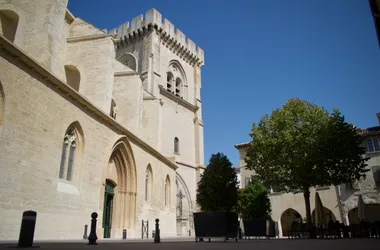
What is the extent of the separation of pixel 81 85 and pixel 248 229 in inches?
446

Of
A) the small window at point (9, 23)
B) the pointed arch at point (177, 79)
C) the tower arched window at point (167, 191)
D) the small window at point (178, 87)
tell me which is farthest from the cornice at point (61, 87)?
the small window at point (178, 87)

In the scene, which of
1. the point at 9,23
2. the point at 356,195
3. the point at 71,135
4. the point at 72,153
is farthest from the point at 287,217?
the point at 9,23

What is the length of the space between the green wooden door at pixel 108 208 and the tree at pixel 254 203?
55.9 ft

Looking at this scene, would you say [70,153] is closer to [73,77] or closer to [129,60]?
[73,77]

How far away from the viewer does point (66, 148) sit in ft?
35.2

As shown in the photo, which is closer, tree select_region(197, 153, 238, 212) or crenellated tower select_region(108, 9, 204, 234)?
tree select_region(197, 153, 238, 212)

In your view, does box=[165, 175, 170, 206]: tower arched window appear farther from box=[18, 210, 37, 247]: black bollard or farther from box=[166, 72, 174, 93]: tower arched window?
box=[18, 210, 37, 247]: black bollard

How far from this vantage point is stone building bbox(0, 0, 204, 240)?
8281 millimetres

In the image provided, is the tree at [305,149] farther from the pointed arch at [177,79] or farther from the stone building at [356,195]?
the pointed arch at [177,79]

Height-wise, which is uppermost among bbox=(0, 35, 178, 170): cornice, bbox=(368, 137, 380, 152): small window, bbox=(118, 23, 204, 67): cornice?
bbox=(118, 23, 204, 67): cornice

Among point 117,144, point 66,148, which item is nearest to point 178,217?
point 117,144

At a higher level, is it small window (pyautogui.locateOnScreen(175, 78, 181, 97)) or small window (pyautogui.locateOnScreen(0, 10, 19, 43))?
small window (pyautogui.locateOnScreen(175, 78, 181, 97))

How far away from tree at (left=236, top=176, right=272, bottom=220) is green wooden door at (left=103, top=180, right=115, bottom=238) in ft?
55.9

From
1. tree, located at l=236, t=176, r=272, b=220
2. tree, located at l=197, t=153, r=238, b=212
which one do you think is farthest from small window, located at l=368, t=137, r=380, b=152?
tree, located at l=197, t=153, r=238, b=212
